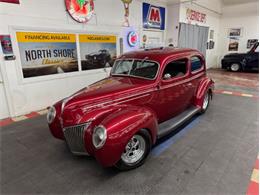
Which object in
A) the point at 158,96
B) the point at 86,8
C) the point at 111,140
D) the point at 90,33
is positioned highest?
the point at 86,8

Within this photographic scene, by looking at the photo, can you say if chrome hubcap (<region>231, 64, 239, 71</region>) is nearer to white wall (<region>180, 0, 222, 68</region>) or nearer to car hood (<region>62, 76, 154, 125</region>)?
white wall (<region>180, 0, 222, 68</region>)

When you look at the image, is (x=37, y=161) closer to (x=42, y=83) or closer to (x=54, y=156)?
(x=54, y=156)

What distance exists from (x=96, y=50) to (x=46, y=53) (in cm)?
148

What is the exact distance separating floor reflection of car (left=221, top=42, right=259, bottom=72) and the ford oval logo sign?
20.7ft

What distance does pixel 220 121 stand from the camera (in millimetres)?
3670

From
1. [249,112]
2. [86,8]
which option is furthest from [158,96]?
[86,8]

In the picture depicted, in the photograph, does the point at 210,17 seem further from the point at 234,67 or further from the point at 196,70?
the point at 196,70

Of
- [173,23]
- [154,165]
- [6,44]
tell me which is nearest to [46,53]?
[6,44]

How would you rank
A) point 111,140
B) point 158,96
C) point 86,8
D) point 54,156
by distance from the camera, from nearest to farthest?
point 111,140 < point 54,156 < point 158,96 < point 86,8

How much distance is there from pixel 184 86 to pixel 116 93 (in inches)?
57.9

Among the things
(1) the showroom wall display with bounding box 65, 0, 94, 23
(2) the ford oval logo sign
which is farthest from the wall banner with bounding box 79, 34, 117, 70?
(2) the ford oval logo sign

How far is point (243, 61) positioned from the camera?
9.38 metres

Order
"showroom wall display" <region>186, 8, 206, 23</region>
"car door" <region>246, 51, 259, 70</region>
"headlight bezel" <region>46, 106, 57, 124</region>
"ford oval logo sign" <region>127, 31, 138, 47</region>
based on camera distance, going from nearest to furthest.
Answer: "headlight bezel" <region>46, 106, 57, 124</region>
"ford oval logo sign" <region>127, 31, 138, 47</region>
"showroom wall display" <region>186, 8, 206, 23</region>
"car door" <region>246, 51, 259, 70</region>

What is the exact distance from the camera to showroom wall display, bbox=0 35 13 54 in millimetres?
3591
